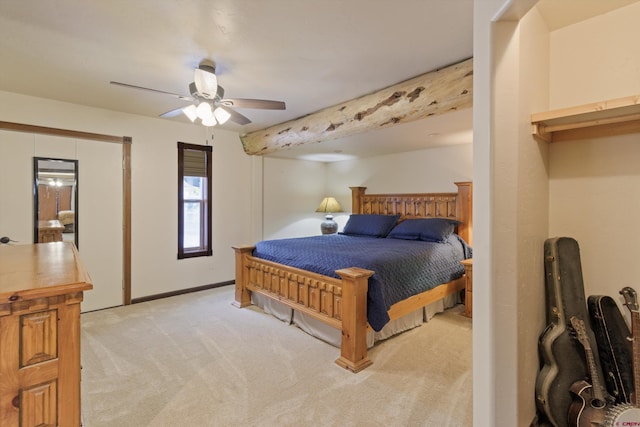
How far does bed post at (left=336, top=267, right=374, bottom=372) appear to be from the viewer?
237 cm

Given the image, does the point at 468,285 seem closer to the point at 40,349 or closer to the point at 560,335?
the point at 560,335

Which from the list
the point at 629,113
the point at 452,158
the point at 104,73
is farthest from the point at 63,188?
the point at 452,158

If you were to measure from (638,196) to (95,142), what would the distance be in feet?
15.7

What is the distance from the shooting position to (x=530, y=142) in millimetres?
1422

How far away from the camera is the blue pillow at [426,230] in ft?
12.8

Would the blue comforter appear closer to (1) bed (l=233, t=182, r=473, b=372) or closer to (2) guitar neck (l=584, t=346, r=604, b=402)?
(1) bed (l=233, t=182, r=473, b=372)

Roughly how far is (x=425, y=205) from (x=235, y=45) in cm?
360

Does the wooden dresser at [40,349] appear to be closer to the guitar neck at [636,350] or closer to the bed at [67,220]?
the guitar neck at [636,350]

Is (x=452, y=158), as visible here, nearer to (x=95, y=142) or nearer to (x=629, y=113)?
(x=629, y=113)

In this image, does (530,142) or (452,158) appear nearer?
(530,142)

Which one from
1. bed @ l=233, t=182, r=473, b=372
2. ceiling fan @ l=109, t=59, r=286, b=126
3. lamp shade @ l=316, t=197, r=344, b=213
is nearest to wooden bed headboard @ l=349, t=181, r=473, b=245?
bed @ l=233, t=182, r=473, b=372

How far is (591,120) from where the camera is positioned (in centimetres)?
133

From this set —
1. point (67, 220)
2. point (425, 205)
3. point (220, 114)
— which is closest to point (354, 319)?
point (220, 114)

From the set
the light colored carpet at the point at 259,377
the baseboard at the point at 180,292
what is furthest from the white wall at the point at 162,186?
the light colored carpet at the point at 259,377
